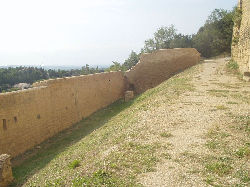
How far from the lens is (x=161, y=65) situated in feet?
63.5

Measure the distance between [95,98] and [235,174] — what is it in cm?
1181

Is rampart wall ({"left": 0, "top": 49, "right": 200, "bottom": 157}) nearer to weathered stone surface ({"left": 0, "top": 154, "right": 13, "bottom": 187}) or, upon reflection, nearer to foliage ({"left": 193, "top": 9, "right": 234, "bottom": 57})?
weathered stone surface ({"left": 0, "top": 154, "right": 13, "bottom": 187})

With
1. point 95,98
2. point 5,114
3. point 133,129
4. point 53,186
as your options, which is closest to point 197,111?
point 133,129

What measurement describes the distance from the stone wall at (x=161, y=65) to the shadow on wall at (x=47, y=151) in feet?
20.5

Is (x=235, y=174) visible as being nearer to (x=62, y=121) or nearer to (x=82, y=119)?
(x=62, y=121)

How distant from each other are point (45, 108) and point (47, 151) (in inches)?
79.5

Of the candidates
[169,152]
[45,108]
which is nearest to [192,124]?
[169,152]

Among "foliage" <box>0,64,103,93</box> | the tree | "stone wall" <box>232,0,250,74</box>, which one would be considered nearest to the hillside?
"stone wall" <box>232,0,250,74</box>

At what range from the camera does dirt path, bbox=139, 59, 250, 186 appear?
4895 mm

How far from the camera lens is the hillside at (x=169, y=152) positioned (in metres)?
4.91

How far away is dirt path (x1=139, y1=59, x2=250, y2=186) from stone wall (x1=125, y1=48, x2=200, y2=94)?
252 inches

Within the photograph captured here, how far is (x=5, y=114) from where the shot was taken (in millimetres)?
9250

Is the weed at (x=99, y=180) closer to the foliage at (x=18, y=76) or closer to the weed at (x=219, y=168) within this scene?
the weed at (x=219, y=168)

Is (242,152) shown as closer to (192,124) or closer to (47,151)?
(192,124)
